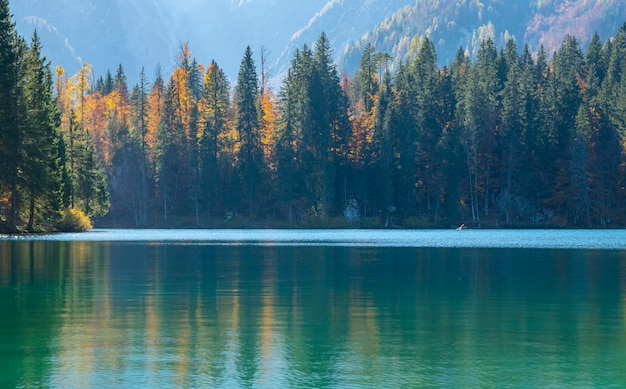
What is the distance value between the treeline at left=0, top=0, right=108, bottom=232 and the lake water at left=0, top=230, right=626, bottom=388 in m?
44.3

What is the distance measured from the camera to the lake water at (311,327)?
697 inches

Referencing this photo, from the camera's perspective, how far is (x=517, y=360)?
1920 cm

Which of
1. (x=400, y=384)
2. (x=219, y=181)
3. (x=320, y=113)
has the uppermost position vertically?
(x=320, y=113)

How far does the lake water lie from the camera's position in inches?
697

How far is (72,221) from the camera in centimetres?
10475

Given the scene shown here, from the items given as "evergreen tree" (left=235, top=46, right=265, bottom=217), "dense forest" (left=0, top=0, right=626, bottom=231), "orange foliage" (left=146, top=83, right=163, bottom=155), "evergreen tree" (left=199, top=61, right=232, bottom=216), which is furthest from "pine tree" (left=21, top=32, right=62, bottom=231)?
"orange foliage" (left=146, top=83, right=163, bottom=155)

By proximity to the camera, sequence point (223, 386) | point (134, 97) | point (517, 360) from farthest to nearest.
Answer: point (134, 97)
point (517, 360)
point (223, 386)

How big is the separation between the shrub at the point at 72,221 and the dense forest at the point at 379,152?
95.7 ft

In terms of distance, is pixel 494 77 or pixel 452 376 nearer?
pixel 452 376

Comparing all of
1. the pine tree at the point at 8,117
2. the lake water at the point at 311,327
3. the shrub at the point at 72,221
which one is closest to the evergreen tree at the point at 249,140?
the shrub at the point at 72,221

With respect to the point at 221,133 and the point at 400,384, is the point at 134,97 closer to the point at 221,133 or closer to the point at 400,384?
the point at 221,133

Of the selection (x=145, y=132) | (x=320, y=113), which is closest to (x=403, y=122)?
(x=320, y=113)

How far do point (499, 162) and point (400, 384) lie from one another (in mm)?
135619

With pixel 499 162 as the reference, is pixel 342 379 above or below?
below
